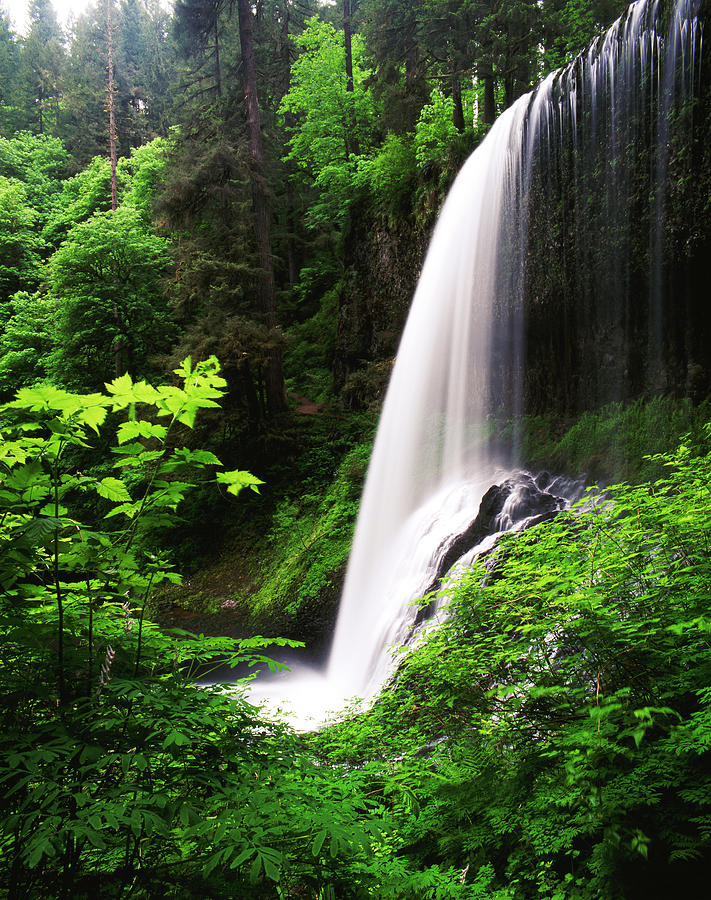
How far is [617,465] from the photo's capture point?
7285mm

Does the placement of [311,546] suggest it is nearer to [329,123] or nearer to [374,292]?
[374,292]

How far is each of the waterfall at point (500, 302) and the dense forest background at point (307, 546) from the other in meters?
0.51

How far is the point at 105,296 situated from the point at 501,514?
13.0 metres

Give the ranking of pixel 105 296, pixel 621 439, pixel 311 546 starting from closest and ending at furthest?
1. pixel 621 439
2. pixel 311 546
3. pixel 105 296

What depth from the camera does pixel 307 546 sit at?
34.7 ft

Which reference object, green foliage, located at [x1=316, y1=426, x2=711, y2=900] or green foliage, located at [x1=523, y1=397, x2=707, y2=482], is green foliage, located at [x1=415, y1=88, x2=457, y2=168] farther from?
green foliage, located at [x1=316, y1=426, x2=711, y2=900]

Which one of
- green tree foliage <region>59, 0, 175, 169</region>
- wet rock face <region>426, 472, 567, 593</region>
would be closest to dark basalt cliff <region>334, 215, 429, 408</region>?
wet rock face <region>426, 472, 567, 593</region>

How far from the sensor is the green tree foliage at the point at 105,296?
1443 cm

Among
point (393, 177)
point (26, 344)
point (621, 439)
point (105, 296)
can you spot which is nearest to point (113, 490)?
point (621, 439)

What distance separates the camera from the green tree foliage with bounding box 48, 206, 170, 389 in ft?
47.3

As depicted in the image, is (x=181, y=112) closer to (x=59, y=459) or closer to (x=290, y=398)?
(x=290, y=398)

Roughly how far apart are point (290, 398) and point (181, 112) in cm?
1400

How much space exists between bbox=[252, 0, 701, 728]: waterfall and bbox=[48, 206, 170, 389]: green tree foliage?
818cm

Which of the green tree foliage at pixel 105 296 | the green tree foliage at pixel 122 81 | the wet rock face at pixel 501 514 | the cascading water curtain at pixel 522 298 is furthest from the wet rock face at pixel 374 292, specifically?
the green tree foliage at pixel 122 81
